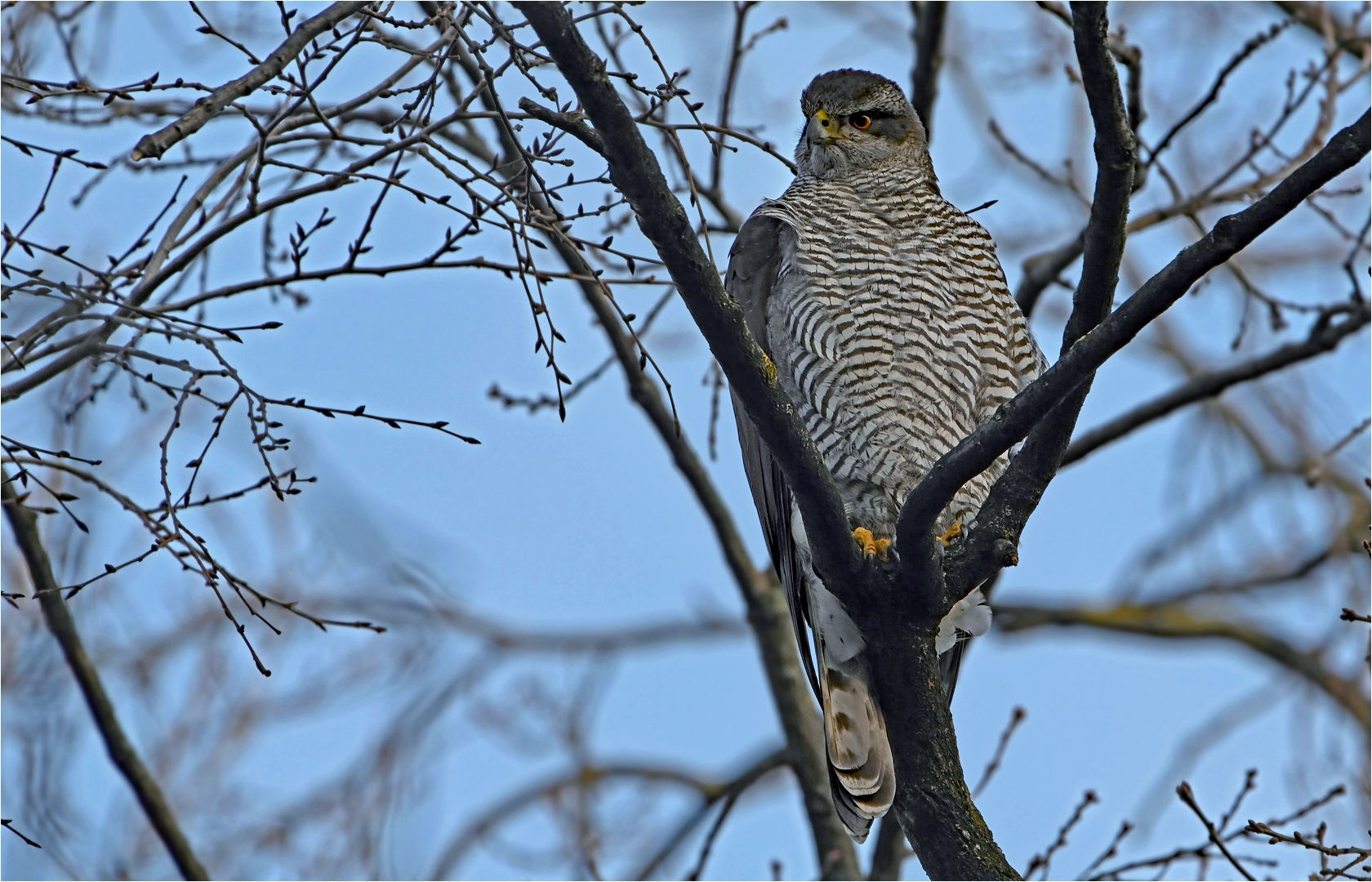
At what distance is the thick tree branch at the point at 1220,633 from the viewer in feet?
29.3

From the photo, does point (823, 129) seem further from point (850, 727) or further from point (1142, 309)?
point (1142, 309)

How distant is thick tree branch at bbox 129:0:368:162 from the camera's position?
265cm

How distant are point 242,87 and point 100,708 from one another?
250 cm

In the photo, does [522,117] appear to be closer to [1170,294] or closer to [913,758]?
[1170,294]

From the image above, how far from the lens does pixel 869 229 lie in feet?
15.9

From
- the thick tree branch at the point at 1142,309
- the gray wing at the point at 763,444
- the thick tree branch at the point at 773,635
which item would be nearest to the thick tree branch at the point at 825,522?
the thick tree branch at the point at 1142,309

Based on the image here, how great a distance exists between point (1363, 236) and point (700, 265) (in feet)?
11.2

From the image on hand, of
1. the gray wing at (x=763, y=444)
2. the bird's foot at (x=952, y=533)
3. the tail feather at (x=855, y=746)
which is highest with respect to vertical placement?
the gray wing at (x=763, y=444)

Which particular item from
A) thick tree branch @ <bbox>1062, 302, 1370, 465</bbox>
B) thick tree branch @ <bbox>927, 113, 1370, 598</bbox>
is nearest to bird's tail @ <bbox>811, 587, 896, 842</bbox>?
thick tree branch @ <bbox>927, 113, 1370, 598</bbox>

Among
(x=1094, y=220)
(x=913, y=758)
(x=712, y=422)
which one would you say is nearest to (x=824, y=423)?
(x=712, y=422)

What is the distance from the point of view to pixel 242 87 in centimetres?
287

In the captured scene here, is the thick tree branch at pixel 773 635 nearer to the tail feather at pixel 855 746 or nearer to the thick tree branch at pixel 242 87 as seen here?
the tail feather at pixel 855 746

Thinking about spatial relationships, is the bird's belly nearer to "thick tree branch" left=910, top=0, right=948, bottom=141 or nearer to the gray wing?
the gray wing

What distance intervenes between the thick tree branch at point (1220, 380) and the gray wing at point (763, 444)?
1595 millimetres
